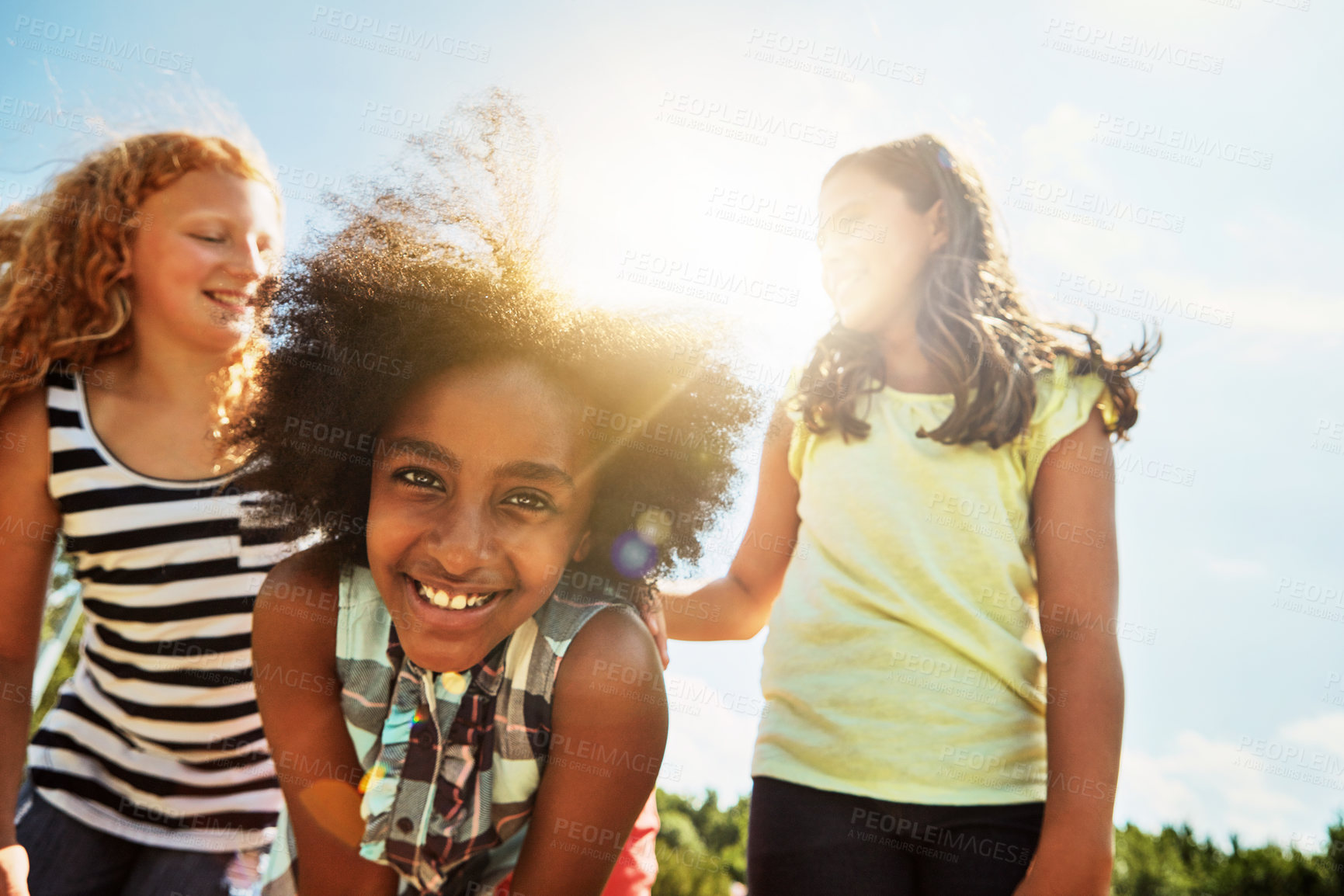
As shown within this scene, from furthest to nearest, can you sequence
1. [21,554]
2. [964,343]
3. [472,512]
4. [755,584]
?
[755,584] → [21,554] → [964,343] → [472,512]

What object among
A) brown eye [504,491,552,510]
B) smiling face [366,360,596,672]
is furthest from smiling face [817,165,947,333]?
brown eye [504,491,552,510]

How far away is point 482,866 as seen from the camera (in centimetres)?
213

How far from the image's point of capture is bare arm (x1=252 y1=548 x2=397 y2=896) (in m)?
2.09

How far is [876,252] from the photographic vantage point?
2488mm

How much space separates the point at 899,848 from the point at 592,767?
72 centimetres

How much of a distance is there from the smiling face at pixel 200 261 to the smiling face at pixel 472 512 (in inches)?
41.2

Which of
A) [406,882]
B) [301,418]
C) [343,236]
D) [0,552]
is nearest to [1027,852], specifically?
[406,882]

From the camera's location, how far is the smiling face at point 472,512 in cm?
189

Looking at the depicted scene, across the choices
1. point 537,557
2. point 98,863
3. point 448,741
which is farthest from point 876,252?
point 98,863

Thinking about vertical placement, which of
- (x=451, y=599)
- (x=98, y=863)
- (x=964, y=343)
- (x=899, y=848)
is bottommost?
(x=98, y=863)

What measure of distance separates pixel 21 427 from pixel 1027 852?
9.67 ft

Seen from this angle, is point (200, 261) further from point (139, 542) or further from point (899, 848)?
point (899, 848)

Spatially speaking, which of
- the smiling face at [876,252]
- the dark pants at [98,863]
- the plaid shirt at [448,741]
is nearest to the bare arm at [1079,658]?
the smiling face at [876,252]

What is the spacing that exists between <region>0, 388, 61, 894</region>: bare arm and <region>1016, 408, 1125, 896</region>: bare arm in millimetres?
2697
